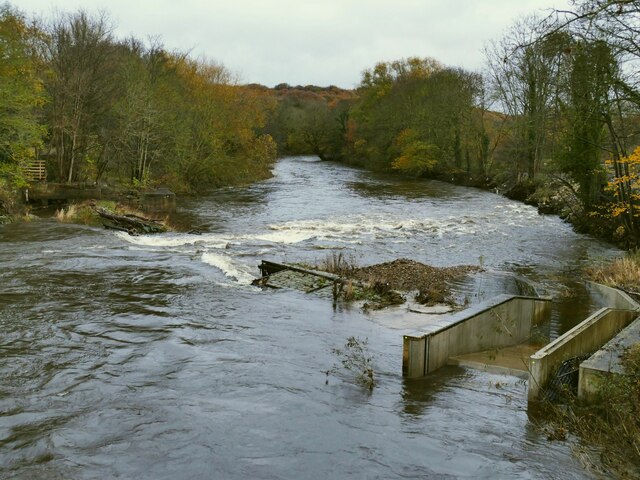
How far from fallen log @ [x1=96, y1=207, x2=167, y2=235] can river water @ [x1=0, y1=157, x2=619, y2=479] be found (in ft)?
12.4

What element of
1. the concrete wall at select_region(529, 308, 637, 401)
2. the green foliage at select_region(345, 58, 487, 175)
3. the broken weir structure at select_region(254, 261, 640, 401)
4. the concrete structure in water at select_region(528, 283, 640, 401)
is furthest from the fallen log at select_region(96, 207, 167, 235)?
the green foliage at select_region(345, 58, 487, 175)

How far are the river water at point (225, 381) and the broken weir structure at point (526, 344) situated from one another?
1.37ft

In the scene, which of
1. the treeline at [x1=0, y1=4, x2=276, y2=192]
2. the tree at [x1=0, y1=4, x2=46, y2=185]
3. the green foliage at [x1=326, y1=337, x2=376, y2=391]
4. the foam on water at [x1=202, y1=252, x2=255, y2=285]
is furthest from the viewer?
the treeline at [x1=0, y1=4, x2=276, y2=192]

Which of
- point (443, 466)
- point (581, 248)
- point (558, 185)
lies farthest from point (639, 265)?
point (558, 185)

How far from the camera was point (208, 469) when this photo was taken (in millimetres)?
7098

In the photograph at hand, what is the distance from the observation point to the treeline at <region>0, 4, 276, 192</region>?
31.7 metres

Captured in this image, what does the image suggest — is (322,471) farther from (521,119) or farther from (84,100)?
(521,119)

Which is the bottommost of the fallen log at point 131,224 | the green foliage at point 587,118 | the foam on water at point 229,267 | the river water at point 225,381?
the river water at point 225,381

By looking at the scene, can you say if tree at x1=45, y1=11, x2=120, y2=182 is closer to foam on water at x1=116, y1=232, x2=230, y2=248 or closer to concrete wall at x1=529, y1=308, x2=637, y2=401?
foam on water at x1=116, y1=232, x2=230, y2=248

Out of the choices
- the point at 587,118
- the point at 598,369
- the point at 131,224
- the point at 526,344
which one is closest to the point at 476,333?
the point at 526,344

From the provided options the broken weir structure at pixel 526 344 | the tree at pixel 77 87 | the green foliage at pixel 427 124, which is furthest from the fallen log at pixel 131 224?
the green foliage at pixel 427 124

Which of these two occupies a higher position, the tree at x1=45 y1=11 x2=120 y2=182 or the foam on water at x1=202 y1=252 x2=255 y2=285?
the tree at x1=45 y1=11 x2=120 y2=182

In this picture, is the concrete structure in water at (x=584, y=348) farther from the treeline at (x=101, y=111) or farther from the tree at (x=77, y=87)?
the tree at (x=77, y=87)

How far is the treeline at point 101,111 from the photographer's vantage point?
3170 cm
